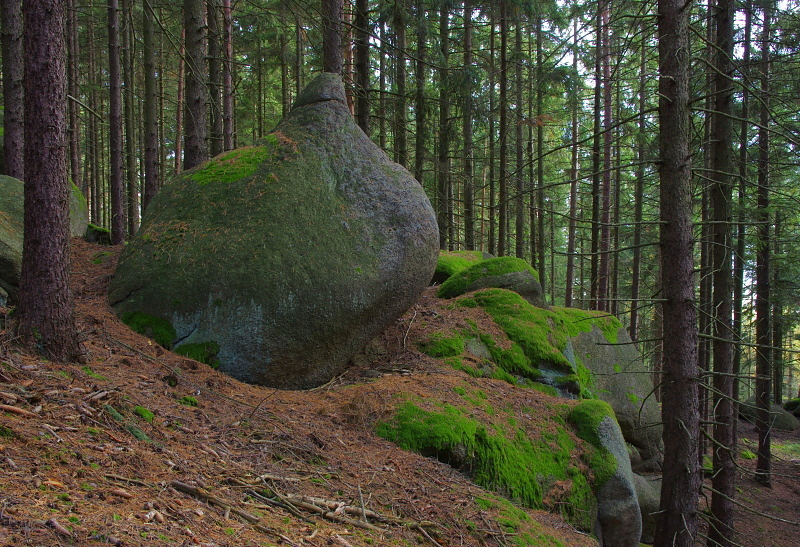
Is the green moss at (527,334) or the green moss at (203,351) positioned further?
the green moss at (527,334)

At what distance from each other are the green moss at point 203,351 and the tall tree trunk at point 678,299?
191 inches

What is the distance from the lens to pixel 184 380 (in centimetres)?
471

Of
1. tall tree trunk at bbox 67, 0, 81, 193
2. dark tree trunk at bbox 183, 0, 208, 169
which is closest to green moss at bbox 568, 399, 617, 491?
dark tree trunk at bbox 183, 0, 208, 169

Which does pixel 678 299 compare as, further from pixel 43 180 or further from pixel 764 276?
pixel 764 276

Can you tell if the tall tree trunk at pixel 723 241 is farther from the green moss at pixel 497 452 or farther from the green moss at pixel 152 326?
the green moss at pixel 152 326

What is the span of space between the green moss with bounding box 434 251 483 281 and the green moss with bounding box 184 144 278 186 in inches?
195

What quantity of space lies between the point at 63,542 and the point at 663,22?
21.7 feet

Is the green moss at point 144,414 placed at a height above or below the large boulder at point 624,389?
above

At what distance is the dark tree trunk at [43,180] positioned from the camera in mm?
3816

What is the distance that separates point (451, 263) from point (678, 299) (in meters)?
6.22

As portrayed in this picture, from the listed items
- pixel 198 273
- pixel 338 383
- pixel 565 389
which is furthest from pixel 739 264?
pixel 198 273

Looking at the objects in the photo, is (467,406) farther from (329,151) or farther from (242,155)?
(242,155)

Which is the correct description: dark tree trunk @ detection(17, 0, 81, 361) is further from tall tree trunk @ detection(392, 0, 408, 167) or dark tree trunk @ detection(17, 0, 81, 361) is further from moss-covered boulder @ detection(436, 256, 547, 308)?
tall tree trunk @ detection(392, 0, 408, 167)

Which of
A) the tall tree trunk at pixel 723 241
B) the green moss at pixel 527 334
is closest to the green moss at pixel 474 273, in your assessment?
the green moss at pixel 527 334
